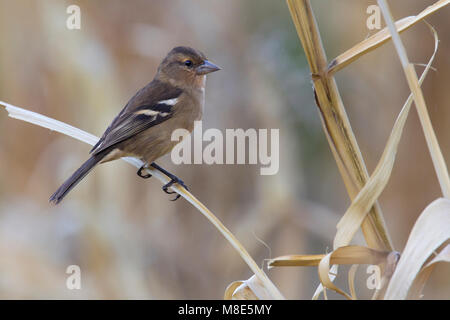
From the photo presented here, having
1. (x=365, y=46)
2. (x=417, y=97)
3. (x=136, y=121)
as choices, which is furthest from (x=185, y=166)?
(x=417, y=97)

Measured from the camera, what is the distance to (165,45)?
3.67 metres

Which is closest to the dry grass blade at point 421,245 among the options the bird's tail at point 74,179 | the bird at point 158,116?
the bird at point 158,116

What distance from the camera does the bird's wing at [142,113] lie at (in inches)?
115

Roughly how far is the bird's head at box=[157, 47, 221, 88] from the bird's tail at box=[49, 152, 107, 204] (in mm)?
A: 808

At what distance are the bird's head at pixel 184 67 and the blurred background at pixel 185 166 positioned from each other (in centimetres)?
29

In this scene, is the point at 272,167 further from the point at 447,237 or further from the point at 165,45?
the point at 447,237

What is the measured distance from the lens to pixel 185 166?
3.73 m

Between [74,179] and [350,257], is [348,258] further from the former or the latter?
[74,179]

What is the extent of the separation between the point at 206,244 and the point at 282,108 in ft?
3.49

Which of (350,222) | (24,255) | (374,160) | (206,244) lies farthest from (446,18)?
(24,255)

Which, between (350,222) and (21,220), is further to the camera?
(21,220)

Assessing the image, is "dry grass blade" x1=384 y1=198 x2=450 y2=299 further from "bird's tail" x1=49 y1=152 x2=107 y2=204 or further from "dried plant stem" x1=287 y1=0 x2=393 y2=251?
"bird's tail" x1=49 y1=152 x2=107 y2=204

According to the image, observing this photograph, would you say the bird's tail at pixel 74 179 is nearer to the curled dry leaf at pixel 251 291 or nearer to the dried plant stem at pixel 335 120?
the curled dry leaf at pixel 251 291

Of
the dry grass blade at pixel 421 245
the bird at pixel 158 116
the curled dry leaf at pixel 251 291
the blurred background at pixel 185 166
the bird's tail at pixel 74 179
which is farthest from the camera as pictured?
the blurred background at pixel 185 166
